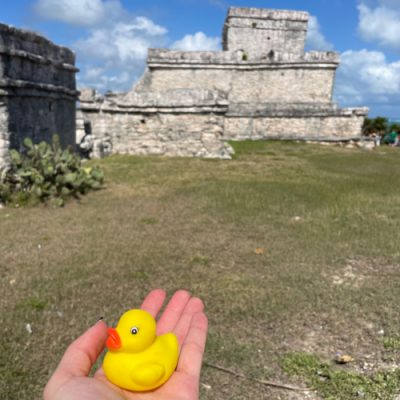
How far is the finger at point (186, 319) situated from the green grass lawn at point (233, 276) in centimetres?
69

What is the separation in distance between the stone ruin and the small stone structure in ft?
0.08

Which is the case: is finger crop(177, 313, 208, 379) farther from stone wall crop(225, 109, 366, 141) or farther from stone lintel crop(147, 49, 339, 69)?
stone lintel crop(147, 49, 339, 69)

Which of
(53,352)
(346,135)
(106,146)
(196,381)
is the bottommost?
(53,352)

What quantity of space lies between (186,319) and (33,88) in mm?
8665

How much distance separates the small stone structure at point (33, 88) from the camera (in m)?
7.81

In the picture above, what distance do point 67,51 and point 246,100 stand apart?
12.8 m

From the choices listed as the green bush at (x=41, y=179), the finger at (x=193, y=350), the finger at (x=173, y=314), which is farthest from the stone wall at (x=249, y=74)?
the finger at (x=193, y=350)

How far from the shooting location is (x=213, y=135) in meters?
13.7

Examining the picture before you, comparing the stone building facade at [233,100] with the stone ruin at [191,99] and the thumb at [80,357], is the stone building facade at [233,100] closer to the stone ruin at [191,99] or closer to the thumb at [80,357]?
the stone ruin at [191,99]

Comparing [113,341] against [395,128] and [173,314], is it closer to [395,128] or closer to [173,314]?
[173,314]

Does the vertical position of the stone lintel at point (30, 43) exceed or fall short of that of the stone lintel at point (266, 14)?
it falls short

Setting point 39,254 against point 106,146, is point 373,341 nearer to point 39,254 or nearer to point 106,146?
point 39,254

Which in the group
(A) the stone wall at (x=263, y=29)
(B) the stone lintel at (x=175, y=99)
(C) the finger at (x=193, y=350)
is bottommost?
(C) the finger at (x=193, y=350)

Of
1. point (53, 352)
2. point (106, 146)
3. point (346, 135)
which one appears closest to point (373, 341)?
Answer: point (53, 352)
